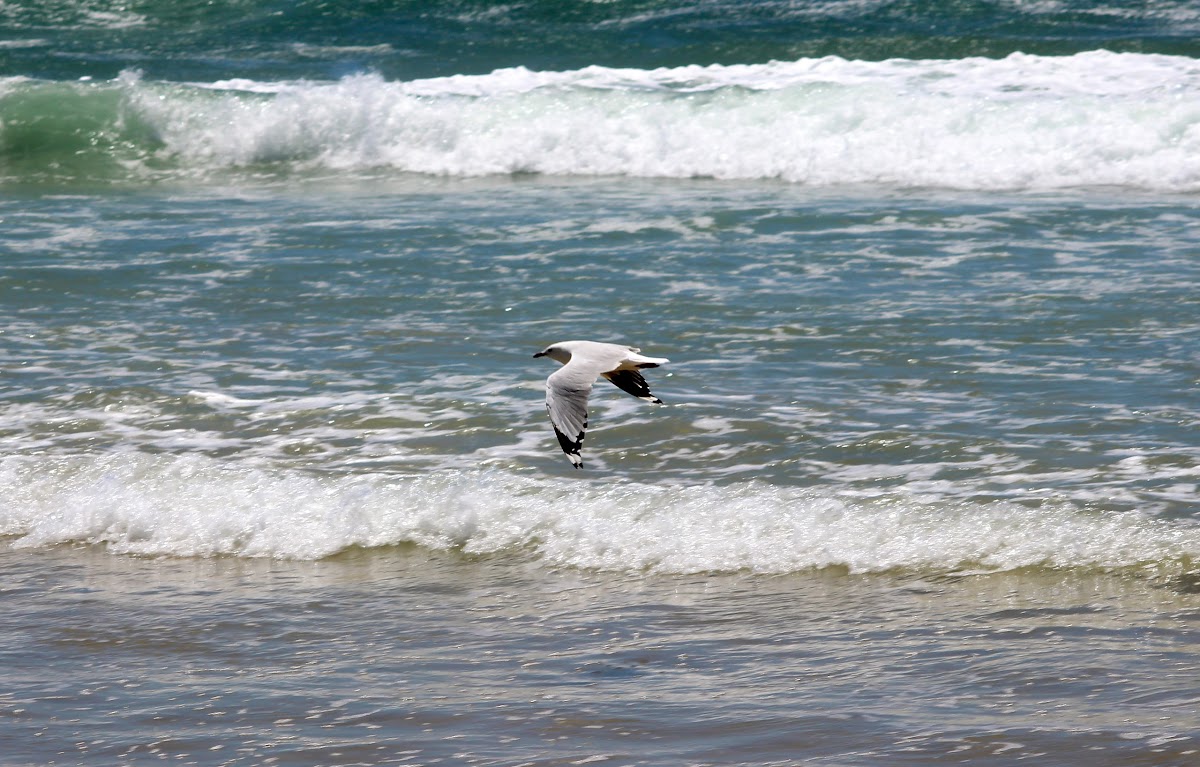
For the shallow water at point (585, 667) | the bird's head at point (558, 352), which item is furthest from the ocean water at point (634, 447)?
the bird's head at point (558, 352)

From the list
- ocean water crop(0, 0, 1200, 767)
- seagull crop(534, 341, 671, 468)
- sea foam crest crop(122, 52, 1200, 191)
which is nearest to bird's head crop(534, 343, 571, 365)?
seagull crop(534, 341, 671, 468)

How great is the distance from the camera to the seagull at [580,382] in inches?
174

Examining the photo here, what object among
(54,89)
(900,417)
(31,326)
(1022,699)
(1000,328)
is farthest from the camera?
(54,89)

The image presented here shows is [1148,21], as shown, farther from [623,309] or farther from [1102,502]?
[1102,502]

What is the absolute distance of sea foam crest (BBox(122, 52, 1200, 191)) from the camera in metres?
12.2

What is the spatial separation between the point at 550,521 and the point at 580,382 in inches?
29.4

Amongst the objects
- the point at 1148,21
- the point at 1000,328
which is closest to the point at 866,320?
the point at 1000,328

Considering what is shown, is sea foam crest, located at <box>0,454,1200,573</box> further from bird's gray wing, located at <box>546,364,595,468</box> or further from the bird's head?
bird's gray wing, located at <box>546,364,595,468</box>

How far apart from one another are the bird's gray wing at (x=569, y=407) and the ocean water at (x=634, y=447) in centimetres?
52

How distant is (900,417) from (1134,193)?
569 cm

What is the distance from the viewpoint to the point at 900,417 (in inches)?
242

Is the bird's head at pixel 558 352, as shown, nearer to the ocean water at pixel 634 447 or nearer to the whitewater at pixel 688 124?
the ocean water at pixel 634 447

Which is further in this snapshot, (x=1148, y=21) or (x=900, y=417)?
(x=1148, y=21)

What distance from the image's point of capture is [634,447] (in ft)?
19.8
